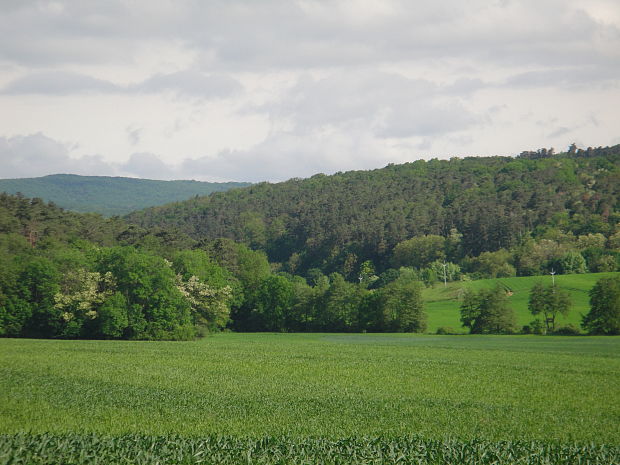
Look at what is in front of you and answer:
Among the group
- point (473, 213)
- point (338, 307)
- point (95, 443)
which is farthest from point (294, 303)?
point (473, 213)

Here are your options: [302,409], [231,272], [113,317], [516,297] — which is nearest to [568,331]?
[516,297]

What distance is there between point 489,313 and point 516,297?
35.7 metres

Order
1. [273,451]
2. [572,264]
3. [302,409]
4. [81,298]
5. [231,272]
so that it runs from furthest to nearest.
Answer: [572,264], [231,272], [81,298], [302,409], [273,451]

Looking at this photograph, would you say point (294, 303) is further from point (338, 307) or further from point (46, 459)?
point (46, 459)

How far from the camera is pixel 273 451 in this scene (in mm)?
18906

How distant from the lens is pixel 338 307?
10756 cm

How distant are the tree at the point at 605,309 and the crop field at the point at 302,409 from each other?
139 feet

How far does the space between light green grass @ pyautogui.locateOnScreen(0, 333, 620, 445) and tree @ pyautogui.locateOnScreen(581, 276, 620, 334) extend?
39.5 metres

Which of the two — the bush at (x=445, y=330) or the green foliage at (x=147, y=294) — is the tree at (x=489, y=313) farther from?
the green foliage at (x=147, y=294)

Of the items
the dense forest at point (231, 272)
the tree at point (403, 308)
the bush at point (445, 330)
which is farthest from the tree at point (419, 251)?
the bush at point (445, 330)

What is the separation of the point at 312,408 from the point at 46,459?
1350 cm

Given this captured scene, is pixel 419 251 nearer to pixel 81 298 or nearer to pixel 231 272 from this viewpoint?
pixel 231 272

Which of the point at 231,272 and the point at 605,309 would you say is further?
the point at 231,272

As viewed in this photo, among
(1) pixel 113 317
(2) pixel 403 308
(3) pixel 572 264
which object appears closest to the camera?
(1) pixel 113 317
